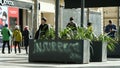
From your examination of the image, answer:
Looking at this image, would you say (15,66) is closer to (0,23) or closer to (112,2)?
(112,2)

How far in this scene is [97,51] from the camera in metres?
19.2

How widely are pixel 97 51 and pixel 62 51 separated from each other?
2.06 m

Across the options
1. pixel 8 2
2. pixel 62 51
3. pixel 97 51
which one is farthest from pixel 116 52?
pixel 8 2

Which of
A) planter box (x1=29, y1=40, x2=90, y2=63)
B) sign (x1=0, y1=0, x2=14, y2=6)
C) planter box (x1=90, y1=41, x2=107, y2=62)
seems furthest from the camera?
sign (x1=0, y1=0, x2=14, y2=6)

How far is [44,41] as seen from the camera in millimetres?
18156

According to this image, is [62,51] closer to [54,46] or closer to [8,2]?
[54,46]

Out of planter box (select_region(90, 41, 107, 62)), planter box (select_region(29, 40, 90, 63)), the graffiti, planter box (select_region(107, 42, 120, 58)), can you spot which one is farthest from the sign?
planter box (select_region(29, 40, 90, 63))

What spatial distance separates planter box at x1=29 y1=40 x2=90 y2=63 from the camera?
1764 cm

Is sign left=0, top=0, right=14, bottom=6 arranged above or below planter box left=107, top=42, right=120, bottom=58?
above

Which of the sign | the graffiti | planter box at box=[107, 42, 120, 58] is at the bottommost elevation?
planter box at box=[107, 42, 120, 58]

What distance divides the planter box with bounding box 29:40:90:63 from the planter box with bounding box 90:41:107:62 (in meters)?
1.17

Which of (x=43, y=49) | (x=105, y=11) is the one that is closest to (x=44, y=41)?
(x=43, y=49)

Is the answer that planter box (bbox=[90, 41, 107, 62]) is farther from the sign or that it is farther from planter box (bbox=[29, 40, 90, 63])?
the sign

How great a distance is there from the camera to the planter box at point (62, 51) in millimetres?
17641
